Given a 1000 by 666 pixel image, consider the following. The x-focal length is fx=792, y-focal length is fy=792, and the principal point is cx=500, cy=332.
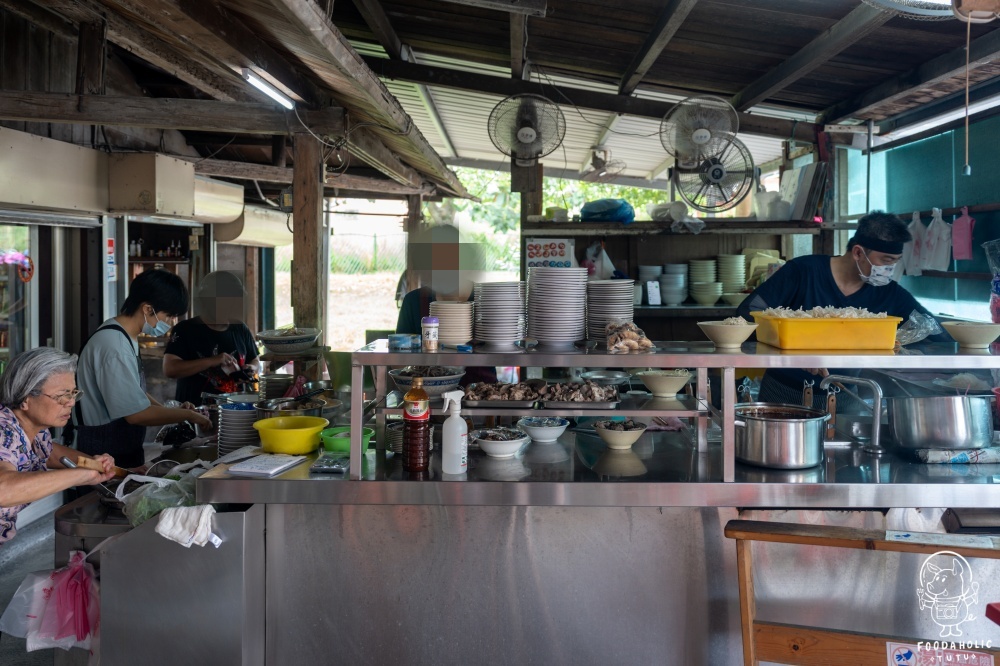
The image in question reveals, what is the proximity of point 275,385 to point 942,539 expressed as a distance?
11.3ft

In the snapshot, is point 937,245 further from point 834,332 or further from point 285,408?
point 285,408

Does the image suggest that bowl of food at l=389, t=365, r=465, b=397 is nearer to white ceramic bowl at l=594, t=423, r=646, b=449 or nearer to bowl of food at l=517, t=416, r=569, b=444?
bowl of food at l=517, t=416, r=569, b=444

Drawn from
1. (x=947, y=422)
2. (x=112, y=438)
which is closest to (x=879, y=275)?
(x=947, y=422)

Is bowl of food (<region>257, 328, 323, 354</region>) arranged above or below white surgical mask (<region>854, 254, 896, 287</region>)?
below

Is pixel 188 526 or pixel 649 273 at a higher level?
pixel 649 273

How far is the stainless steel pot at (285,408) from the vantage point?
12.1 ft

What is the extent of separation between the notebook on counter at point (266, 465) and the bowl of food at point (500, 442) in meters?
0.75

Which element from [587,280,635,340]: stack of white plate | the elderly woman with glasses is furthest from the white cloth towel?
[587,280,635,340]: stack of white plate

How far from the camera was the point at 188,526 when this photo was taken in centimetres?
290

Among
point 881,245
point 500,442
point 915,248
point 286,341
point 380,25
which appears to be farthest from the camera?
point 380,25

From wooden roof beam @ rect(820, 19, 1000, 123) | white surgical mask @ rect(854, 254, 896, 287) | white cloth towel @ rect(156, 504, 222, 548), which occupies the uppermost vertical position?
wooden roof beam @ rect(820, 19, 1000, 123)

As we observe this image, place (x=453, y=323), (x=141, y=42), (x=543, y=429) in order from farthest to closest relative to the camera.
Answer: (x=141, y=42), (x=543, y=429), (x=453, y=323)

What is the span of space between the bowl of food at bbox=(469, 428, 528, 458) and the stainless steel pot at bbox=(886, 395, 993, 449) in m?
1.58

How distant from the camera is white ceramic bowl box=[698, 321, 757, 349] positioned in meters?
3.11
